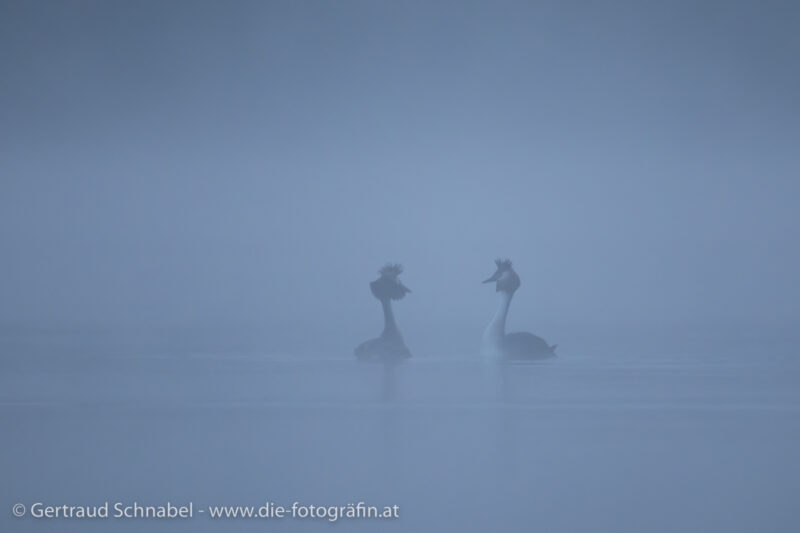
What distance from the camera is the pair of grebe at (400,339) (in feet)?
23.5

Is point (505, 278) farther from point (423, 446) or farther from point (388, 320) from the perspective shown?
point (423, 446)

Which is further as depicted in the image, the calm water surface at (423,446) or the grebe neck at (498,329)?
the grebe neck at (498,329)

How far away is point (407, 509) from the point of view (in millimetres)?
3309

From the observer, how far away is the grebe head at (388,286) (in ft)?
23.5

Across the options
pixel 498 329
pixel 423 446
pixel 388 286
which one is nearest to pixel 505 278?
pixel 498 329

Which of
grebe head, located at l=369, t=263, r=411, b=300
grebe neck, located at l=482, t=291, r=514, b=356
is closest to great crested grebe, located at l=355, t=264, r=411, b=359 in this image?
grebe head, located at l=369, t=263, r=411, b=300

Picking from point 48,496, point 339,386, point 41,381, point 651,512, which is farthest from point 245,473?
point 41,381

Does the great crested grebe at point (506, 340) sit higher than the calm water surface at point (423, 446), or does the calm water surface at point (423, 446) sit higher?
the great crested grebe at point (506, 340)

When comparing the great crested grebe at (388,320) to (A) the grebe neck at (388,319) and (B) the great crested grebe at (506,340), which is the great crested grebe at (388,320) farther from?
(B) the great crested grebe at (506,340)

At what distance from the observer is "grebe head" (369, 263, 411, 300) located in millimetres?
7160

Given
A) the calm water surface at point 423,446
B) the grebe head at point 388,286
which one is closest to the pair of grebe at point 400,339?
the grebe head at point 388,286

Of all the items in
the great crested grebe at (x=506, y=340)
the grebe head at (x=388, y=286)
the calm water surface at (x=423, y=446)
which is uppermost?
the grebe head at (x=388, y=286)

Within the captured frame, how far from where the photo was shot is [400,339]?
7.26 m

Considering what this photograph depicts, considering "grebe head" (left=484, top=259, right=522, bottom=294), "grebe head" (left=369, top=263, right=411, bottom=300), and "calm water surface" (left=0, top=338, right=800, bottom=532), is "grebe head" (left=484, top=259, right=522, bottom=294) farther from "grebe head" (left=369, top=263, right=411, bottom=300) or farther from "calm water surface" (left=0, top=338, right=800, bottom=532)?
"calm water surface" (left=0, top=338, right=800, bottom=532)
